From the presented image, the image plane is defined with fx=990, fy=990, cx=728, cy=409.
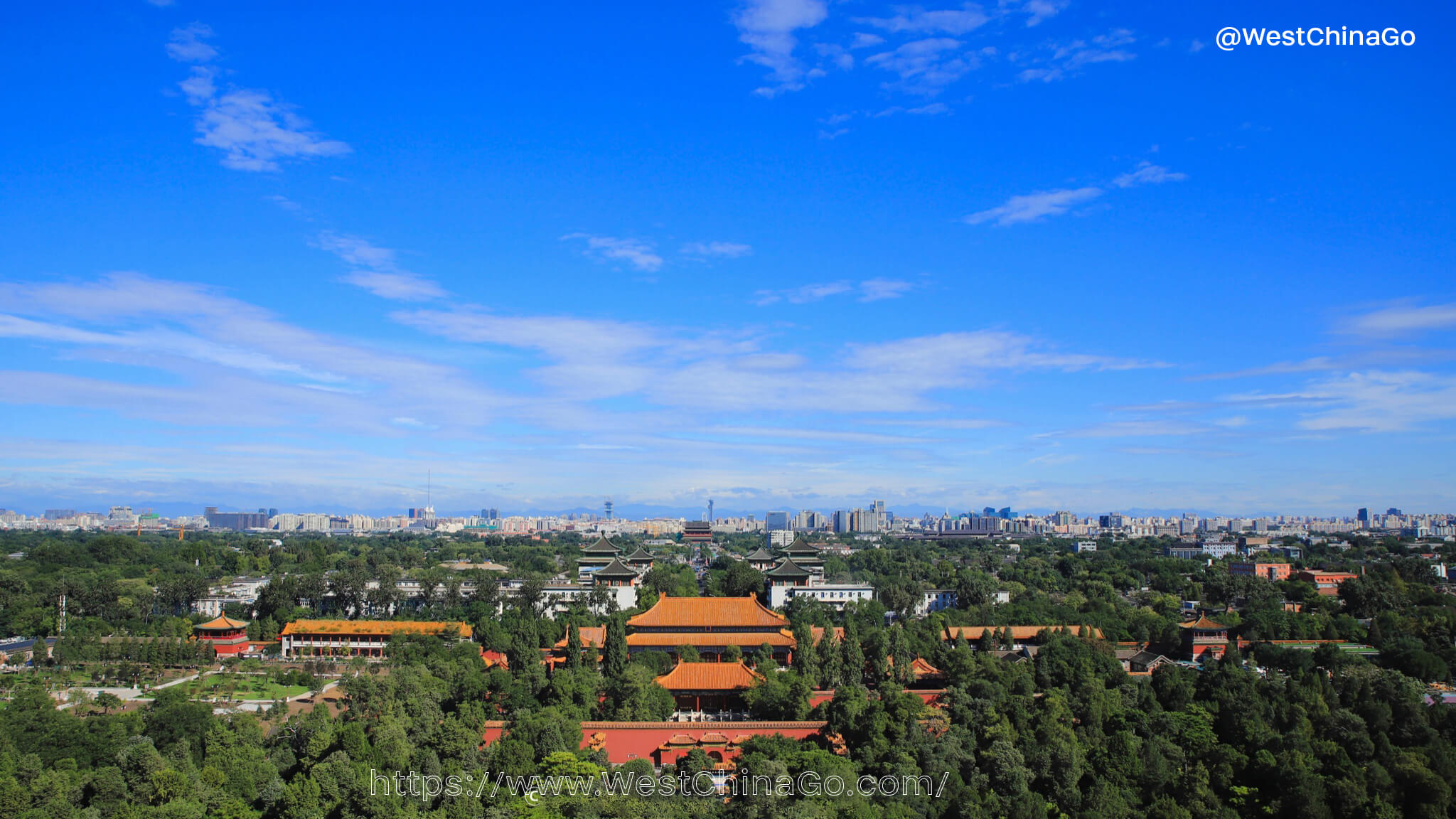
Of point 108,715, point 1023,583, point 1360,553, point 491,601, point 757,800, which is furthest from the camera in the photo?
point 1360,553

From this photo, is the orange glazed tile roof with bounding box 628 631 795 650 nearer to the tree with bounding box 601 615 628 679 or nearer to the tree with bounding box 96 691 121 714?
the tree with bounding box 601 615 628 679

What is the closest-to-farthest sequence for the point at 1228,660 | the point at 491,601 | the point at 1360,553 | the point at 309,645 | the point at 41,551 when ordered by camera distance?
the point at 1228,660, the point at 309,645, the point at 491,601, the point at 41,551, the point at 1360,553

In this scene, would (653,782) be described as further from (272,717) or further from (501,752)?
(272,717)

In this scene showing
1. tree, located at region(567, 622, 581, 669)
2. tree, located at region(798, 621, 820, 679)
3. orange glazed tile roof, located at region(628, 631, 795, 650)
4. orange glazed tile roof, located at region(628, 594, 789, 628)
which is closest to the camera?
tree, located at region(798, 621, 820, 679)

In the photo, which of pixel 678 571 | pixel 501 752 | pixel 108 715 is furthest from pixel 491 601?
pixel 501 752

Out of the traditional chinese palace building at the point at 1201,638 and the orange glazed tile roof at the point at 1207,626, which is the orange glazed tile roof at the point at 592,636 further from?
the orange glazed tile roof at the point at 1207,626

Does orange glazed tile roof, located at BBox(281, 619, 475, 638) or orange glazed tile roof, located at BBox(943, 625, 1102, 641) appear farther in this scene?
orange glazed tile roof, located at BBox(281, 619, 475, 638)

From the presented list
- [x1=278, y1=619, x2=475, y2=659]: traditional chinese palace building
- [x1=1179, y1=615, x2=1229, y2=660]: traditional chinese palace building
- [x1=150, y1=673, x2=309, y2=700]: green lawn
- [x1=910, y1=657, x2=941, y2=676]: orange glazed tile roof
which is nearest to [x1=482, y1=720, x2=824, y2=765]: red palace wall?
[x1=910, y1=657, x2=941, y2=676]: orange glazed tile roof

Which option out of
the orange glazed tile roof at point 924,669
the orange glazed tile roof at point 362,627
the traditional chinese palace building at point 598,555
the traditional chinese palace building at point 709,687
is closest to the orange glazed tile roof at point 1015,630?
→ the orange glazed tile roof at point 924,669
